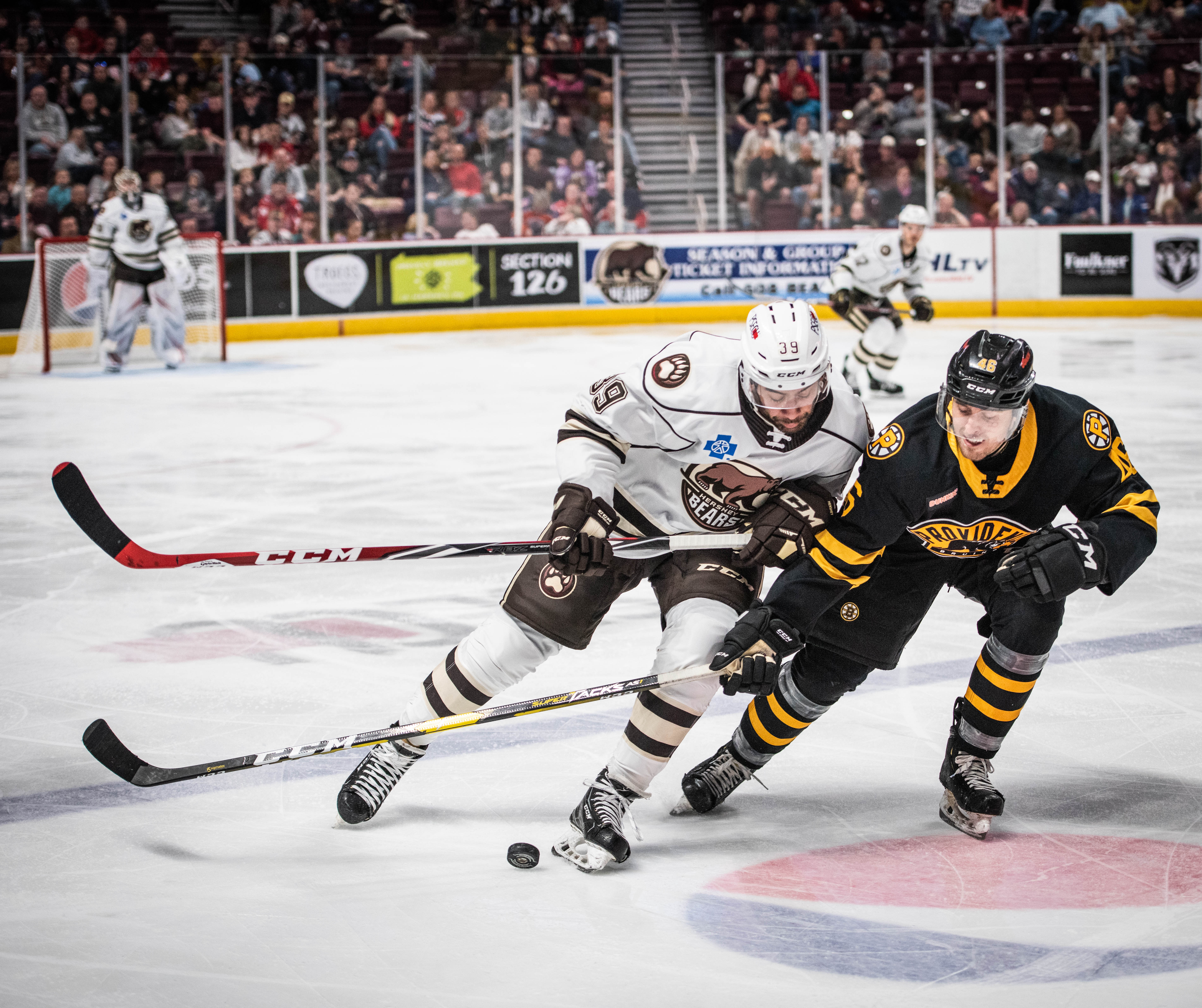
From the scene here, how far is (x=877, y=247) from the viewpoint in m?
8.80

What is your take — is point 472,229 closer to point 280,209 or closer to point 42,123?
point 280,209

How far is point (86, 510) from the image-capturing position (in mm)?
2809

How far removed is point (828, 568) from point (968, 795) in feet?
1.61

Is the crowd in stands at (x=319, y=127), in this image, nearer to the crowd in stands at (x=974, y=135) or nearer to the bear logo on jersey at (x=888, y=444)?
the crowd in stands at (x=974, y=135)

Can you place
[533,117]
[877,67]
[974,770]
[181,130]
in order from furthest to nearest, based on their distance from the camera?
[877,67] → [533,117] → [181,130] → [974,770]

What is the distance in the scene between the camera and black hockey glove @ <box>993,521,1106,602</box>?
2.39 metres

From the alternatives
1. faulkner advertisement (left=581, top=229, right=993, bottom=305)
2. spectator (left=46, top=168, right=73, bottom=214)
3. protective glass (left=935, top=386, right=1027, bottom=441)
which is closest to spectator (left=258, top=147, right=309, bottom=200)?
spectator (left=46, top=168, right=73, bottom=214)

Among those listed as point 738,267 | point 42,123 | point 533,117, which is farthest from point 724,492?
point 738,267

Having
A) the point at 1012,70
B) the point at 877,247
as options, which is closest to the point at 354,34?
the point at 1012,70

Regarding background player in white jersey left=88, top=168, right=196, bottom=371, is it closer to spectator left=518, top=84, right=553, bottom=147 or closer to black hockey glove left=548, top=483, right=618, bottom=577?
spectator left=518, top=84, right=553, bottom=147

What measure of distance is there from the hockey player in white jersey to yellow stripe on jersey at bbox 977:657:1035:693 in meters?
0.40

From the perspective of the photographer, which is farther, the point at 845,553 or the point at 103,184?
the point at 103,184

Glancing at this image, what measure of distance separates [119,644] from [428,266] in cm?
921

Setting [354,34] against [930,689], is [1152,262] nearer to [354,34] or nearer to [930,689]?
[354,34]
